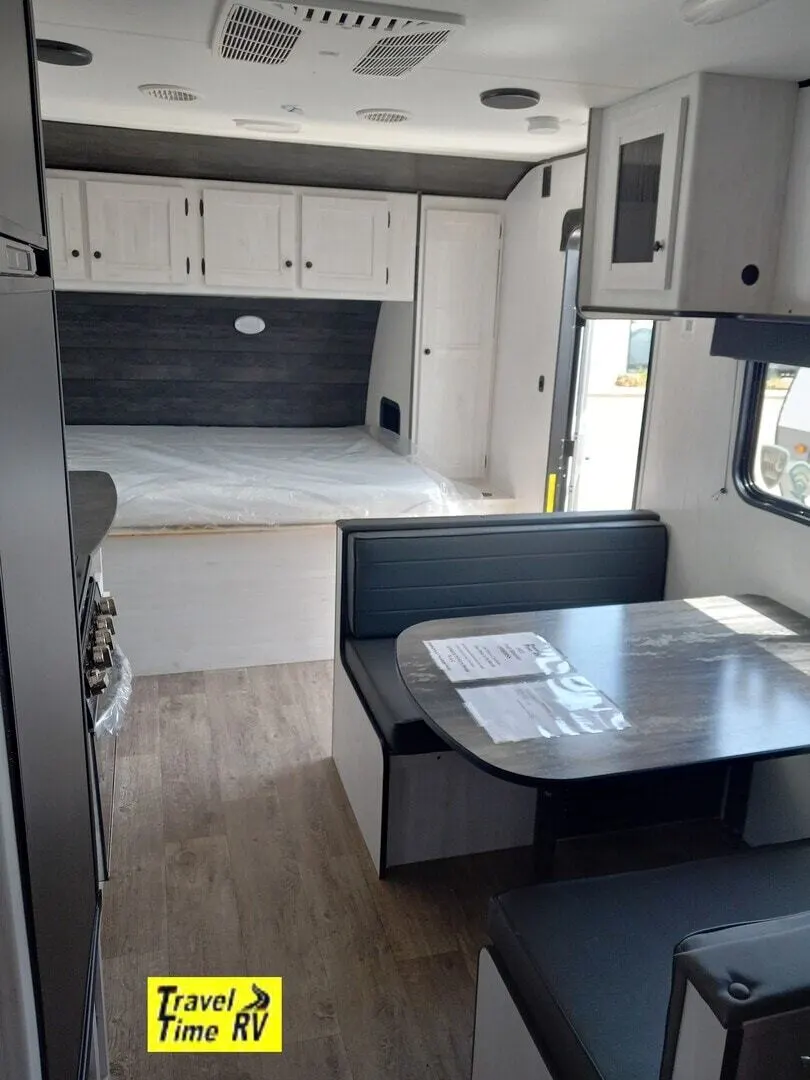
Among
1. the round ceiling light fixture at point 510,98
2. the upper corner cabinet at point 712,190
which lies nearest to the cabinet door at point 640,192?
the upper corner cabinet at point 712,190

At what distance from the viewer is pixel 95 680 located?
163 centimetres

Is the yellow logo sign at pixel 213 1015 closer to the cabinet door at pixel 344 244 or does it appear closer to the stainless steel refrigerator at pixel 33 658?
the stainless steel refrigerator at pixel 33 658

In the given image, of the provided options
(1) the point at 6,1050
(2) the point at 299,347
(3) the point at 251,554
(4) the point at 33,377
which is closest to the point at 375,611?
(3) the point at 251,554

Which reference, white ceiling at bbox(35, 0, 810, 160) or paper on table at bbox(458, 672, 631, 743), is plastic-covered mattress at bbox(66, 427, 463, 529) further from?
paper on table at bbox(458, 672, 631, 743)

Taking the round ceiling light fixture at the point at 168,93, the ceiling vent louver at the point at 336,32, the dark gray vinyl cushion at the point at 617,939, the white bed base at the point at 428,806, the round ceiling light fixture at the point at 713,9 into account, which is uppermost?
the round ceiling light fixture at the point at 168,93

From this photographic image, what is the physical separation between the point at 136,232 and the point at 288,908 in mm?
3022

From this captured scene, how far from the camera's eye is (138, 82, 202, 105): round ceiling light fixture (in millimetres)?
2451

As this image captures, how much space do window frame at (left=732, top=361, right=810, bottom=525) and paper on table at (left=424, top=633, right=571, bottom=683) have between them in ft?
2.79

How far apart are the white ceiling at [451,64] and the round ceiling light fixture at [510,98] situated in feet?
→ 0.10

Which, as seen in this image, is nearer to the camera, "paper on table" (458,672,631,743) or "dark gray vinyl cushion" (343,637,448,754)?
"paper on table" (458,672,631,743)

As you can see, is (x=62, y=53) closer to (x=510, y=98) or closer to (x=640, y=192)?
(x=510, y=98)

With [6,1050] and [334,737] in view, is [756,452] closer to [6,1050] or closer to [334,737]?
[334,737]

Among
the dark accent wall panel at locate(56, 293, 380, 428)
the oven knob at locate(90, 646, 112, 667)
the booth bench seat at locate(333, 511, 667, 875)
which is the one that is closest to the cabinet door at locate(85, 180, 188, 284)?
the dark accent wall panel at locate(56, 293, 380, 428)

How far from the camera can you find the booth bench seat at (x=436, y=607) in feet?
7.41
